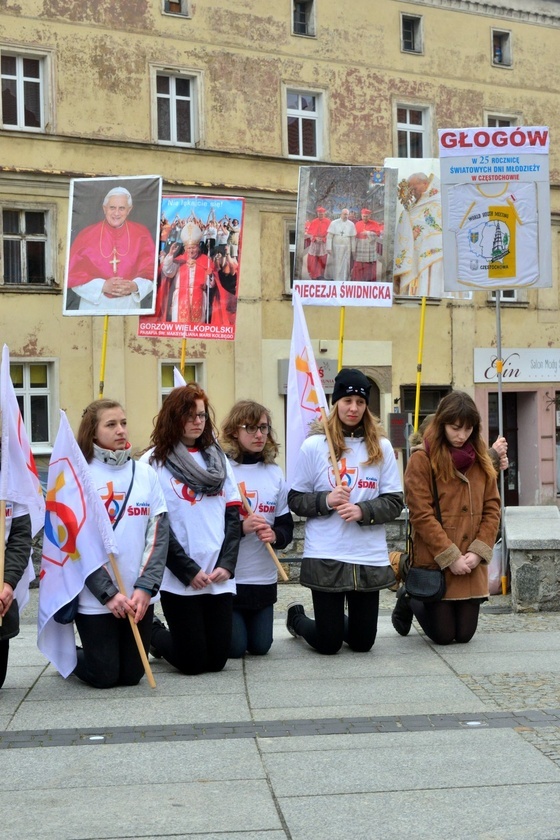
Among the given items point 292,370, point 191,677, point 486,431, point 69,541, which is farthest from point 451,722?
point 486,431

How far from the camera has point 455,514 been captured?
8.26 meters

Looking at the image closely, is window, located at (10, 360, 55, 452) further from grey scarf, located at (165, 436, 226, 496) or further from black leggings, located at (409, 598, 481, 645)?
grey scarf, located at (165, 436, 226, 496)

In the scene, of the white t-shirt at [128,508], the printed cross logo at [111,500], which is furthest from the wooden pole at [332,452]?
the printed cross logo at [111,500]

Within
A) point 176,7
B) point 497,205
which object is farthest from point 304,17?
point 497,205

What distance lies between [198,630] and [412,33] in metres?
24.6

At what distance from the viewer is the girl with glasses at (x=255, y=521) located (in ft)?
26.2

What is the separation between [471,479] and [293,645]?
156 cm

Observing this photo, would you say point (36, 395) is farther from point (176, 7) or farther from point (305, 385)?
point (305, 385)

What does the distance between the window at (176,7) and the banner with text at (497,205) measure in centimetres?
1566

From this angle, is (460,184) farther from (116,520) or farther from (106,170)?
(106,170)

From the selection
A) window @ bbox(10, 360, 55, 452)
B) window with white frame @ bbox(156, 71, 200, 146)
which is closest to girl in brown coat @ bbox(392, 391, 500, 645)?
window @ bbox(10, 360, 55, 452)

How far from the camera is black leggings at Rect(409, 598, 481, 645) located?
8.27 metres

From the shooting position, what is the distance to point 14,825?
468cm

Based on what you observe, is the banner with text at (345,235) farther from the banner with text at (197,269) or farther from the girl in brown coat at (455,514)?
the girl in brown coat at (455,514)
